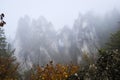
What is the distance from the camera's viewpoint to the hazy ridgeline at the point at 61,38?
14138cm

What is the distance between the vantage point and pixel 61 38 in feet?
538

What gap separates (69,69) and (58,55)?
374 ft

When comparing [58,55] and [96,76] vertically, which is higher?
[96,76]

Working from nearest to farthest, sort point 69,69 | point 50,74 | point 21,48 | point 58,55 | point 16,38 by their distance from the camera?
1. point 50,74
2. point 69,69
3. point 58,55
4. point 21,48
5. point 16,38

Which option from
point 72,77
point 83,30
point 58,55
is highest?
point 72,77

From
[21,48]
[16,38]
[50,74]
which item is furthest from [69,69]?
[16,38]

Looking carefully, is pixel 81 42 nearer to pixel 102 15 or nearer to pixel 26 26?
pixel 102 15

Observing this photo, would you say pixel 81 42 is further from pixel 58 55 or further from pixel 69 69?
pixel 69 69

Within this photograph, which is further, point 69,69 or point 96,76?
point 69,69

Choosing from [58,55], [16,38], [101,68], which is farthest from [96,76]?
[16,38]

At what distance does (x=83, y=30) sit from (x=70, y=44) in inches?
492

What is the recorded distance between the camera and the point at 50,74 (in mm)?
25547

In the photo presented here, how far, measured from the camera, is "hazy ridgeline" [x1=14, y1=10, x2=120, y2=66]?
141375 millimetres

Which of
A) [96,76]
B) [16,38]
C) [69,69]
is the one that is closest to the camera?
[96,76]
